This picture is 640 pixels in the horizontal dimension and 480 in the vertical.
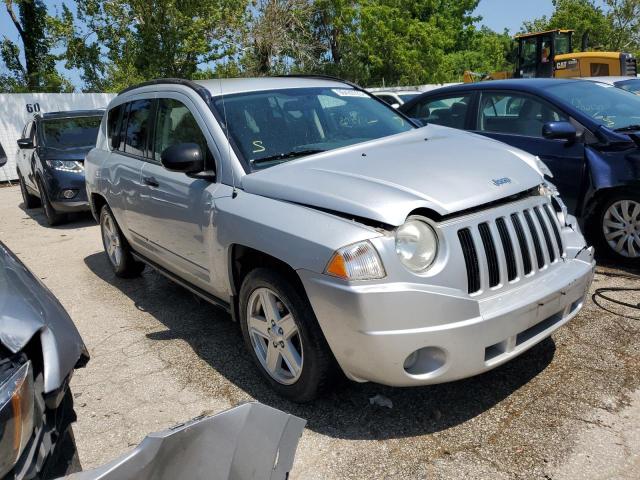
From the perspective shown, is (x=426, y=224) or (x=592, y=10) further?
(x=592, y=10)

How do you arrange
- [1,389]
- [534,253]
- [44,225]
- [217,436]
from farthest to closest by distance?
[44,225], [534,253], [217,436], [1,389]

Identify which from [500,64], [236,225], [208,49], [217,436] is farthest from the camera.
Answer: [500,64]

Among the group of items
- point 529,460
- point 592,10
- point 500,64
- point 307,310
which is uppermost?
point 592,10

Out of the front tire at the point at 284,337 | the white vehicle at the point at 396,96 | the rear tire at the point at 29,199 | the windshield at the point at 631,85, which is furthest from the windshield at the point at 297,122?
the rear tire at the point at 29,199

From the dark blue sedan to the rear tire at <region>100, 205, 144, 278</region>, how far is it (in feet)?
10.0

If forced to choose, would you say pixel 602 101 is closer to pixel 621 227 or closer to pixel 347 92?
pixel 621 227

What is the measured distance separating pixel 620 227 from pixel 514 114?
1.52 metres

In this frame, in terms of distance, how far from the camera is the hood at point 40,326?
6.07 feet

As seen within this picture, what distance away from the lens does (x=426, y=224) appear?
290cm

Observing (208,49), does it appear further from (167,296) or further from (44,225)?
(167,296)

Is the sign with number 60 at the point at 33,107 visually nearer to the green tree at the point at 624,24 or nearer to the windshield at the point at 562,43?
the windshield at the point at 562,43

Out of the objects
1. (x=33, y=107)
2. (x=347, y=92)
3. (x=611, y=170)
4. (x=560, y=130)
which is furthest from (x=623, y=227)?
(x=33, y=107)

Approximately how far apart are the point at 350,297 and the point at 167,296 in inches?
126

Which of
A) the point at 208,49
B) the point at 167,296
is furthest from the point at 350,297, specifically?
the point at 208,49
